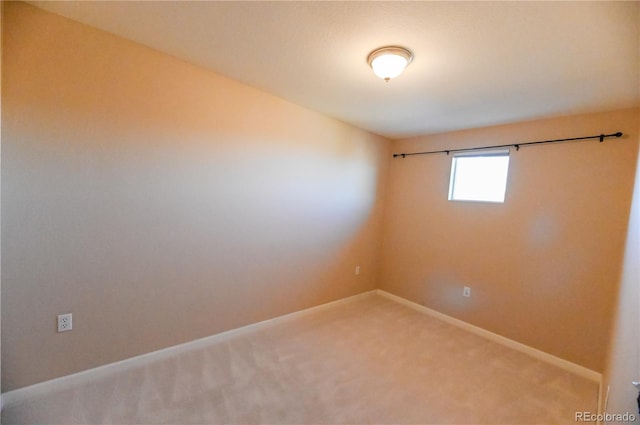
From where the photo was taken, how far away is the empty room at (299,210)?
1540 mm

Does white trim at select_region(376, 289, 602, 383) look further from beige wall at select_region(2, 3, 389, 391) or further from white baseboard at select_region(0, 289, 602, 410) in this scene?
beige wall at select_region(2, 3, 389, 391)

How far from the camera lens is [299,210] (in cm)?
290

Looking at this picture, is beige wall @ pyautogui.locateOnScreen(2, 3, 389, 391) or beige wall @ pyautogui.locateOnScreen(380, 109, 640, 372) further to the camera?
beige wall @ pyautogui.locateOnScreen(380, 109, 640, 372)

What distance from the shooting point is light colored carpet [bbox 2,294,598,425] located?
1.63 meters

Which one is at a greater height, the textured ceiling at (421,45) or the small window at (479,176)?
the textured ceiling at (421,45)

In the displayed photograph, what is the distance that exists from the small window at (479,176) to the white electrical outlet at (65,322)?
363 cm

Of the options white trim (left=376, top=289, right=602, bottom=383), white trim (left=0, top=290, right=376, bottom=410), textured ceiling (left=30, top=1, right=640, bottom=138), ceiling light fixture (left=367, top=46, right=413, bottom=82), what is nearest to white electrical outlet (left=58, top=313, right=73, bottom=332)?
white trim (left=0, top=290, right=376, bottom=410)

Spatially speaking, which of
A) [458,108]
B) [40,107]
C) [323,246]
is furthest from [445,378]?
[40,107]

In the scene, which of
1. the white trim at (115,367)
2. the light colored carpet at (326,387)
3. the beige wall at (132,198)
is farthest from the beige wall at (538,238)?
the white trim at (115,367)

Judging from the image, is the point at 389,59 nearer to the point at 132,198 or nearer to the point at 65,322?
the point at 132,198

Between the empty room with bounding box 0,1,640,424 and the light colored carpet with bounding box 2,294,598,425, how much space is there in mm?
19

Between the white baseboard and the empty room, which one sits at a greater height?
the empty room

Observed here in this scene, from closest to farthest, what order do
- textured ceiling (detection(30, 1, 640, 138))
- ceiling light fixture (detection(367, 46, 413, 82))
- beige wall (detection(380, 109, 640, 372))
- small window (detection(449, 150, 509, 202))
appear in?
textured ceiling (detection(30, 1, 640, 138)) → ceiling light fixture (detection(367, 46, 413, 82)) → beige wall (detection(380, 109, 640, 372)) → small window (detection(449, 150, 509, 202))

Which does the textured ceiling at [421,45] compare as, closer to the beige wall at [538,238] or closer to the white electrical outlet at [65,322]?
the beige wall at [538,238]
